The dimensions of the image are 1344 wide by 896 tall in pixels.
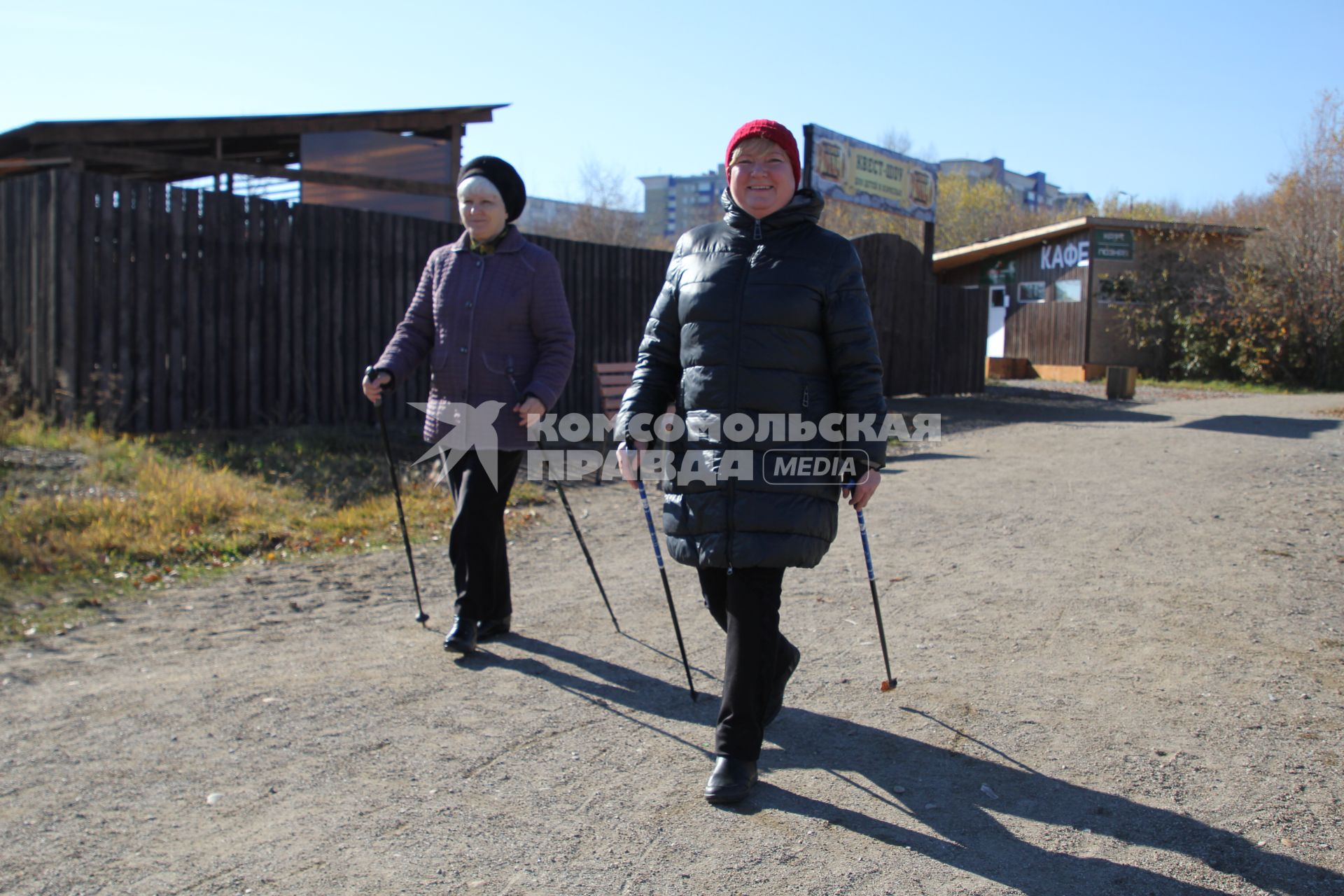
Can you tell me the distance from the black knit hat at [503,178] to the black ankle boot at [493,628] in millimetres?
1851

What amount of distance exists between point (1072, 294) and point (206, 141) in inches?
809

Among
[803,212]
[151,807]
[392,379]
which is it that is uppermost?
[803,212]

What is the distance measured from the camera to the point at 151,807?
340cm

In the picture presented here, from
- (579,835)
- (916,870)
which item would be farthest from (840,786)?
(579,835)

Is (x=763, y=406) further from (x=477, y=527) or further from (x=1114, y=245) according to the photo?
(x=1114, y=245)

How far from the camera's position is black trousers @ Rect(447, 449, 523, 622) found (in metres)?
4.91

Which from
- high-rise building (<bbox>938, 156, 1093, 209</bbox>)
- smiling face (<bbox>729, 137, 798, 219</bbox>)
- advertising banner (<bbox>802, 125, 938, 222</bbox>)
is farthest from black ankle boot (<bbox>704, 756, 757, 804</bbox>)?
high-rise building (<bbox>938, 156, 1093, 209</bbox>)

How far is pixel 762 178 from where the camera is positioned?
348 centimetres

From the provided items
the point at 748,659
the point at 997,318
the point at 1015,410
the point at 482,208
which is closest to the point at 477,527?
the point at 482,208

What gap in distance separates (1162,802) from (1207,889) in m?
0.51

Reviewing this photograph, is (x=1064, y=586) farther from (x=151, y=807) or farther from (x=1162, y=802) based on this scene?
(x=151, y=807)

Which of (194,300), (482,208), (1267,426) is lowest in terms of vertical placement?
(1267,426)

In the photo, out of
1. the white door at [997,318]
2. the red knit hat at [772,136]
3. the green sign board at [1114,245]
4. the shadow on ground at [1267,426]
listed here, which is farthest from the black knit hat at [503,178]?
the white door at [997,318]

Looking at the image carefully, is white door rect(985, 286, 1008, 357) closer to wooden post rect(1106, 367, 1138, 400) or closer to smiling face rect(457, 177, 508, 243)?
wooden post rect(1106, 367, 1138, 400)
